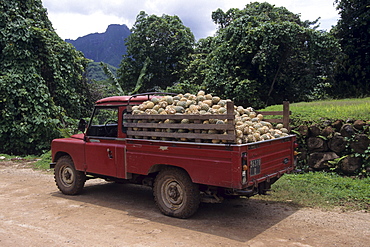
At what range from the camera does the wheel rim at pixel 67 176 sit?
7.26 meters

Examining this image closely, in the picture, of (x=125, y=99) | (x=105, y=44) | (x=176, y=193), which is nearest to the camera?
(x=176, y=193)

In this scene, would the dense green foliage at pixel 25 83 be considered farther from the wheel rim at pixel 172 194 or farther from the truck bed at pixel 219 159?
the wheel rim at pixel 172 194

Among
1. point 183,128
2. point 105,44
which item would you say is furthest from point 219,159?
point 105,44

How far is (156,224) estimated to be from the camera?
526cm

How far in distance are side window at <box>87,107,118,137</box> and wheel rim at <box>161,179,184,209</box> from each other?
62.7 inches

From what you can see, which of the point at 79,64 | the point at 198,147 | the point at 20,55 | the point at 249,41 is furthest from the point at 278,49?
the point at 198,147

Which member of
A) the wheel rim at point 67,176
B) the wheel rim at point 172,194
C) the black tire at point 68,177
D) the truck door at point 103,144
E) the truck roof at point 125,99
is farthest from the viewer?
the wheel rim at point 67,176

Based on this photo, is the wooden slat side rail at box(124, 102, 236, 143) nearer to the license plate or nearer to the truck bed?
the truck bed

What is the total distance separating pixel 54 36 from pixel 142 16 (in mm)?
14428

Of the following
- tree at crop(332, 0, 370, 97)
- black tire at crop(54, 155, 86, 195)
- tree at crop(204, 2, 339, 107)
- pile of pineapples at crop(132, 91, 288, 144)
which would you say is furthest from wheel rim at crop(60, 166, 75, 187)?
tree at crop(332, 0, 370, 97)

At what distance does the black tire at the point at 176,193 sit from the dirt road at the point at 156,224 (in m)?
0.16

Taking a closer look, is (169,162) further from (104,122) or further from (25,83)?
(25,83)

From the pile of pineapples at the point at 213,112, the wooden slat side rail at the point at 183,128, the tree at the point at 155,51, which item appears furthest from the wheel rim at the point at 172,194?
the tree at the point at 155,51

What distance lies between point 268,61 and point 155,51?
13575 mm
